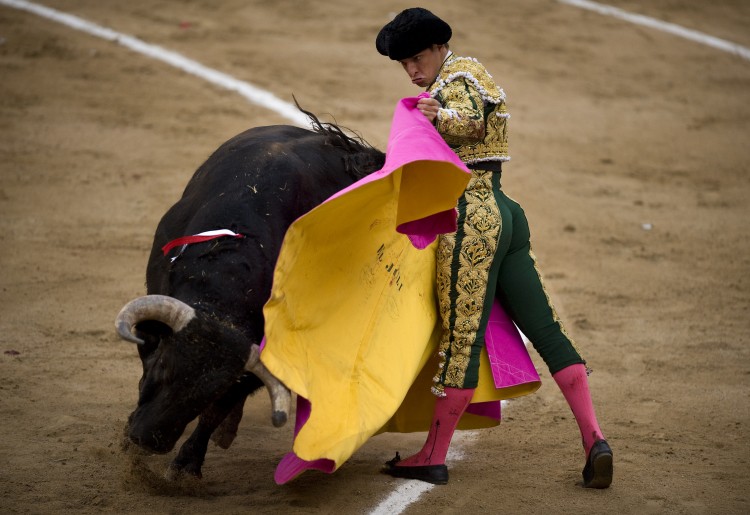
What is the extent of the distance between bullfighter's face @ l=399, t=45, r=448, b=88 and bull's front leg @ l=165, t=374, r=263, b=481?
1.15 meters

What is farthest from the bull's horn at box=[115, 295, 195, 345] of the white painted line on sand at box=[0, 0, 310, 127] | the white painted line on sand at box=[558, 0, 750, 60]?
the white painted line on sand at box=[558, 0, 750, 60]

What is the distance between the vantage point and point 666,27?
11047mm

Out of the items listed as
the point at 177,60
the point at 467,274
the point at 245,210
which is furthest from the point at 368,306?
the point at 177,60

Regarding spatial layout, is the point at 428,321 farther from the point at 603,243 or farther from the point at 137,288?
the point at 603,243

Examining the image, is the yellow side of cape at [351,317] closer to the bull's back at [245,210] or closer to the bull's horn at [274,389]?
the bull's horn at [274,389]

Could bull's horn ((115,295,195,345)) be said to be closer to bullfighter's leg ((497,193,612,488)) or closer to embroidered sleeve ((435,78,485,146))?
embroidered sleeve ((435,78,485,146))

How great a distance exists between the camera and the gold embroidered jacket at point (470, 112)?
10.6 feet

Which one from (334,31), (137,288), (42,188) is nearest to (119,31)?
(334,31)

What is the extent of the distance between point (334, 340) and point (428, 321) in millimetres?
355

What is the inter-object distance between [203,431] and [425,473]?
80 cm

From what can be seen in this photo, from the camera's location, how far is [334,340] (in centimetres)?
340

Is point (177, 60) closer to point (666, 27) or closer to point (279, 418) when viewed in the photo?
point (666, 27)

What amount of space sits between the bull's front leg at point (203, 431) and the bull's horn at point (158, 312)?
332 mm

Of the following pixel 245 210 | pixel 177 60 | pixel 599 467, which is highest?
pixel 177 60
